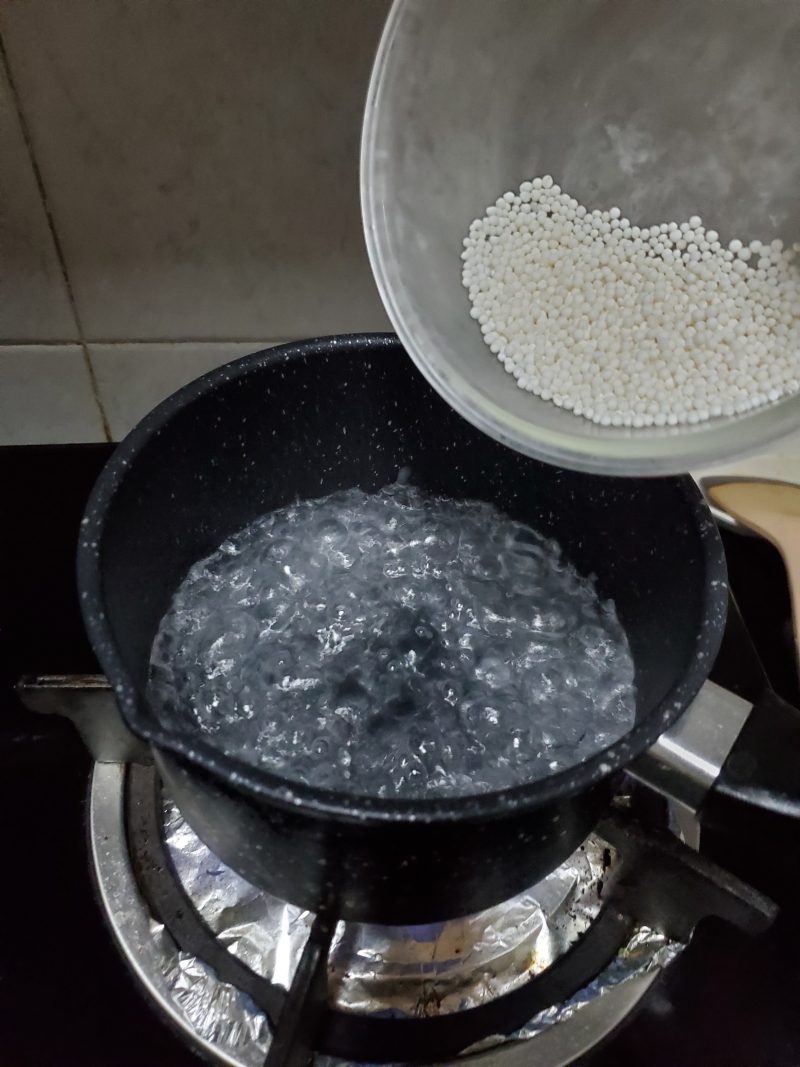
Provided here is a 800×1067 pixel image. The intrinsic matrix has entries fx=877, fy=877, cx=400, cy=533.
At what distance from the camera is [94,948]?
0.56 metres

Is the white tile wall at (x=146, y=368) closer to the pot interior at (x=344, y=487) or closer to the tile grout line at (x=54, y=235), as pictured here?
the tile grout line at (x=54, y=235)

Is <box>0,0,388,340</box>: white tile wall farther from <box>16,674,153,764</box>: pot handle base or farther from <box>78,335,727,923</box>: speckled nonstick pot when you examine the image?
<box>16,674,153,764</box>: pot handle base

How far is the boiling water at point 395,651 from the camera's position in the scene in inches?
22.7

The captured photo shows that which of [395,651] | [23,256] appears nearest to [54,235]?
[23,256]

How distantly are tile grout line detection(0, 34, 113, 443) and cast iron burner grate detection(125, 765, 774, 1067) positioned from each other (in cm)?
39

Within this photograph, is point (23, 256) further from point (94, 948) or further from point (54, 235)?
point (94, 948)

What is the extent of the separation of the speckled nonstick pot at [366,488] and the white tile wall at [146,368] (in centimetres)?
19

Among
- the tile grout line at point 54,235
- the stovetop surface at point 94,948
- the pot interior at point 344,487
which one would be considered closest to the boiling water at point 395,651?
the pot interior at point 344,487

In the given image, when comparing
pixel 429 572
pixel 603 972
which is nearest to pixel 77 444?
pixel 429 572

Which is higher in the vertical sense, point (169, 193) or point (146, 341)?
point (169, 193)

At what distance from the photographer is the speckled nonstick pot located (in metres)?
0.40

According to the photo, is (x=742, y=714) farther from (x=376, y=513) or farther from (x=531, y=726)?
(x=376, y=513)

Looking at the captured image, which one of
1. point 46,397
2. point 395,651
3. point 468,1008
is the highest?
point 46,397

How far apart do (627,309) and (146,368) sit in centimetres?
47
